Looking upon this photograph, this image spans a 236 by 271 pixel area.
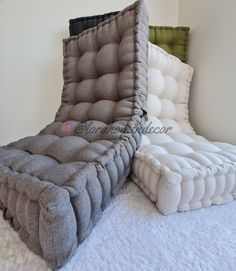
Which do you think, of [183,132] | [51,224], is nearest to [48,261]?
[51,224]

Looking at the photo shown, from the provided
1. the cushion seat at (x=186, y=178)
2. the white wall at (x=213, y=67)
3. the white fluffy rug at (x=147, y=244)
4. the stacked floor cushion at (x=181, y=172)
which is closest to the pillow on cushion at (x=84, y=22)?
the white wall at (x=213, y=67)

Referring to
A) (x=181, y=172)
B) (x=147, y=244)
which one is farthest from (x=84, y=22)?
(x=147, y=244)

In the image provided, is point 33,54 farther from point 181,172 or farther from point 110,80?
point 181,172

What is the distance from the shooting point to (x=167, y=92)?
1.05 metres

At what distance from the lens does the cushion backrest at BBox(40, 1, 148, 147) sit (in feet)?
2.45

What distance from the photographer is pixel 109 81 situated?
0.83 m

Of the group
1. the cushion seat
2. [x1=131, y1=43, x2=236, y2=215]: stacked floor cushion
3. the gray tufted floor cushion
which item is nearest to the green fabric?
the gray tufted floor cushion

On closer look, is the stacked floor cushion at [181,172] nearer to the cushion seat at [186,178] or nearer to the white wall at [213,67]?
the cushion seat at [186,178]

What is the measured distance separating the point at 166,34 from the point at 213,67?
362mm

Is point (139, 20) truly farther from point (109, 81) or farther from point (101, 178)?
point (101, 178)

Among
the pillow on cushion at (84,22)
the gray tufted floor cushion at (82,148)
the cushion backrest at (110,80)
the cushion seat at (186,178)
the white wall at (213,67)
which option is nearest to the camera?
the gray tufted floor cushion at (82,148)

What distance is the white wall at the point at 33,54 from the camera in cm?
121

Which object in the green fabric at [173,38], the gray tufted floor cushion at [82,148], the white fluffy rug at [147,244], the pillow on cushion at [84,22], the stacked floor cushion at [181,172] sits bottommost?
the white fluffy rug at [147,244]

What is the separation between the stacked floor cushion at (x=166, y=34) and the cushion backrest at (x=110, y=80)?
236 millimetres
